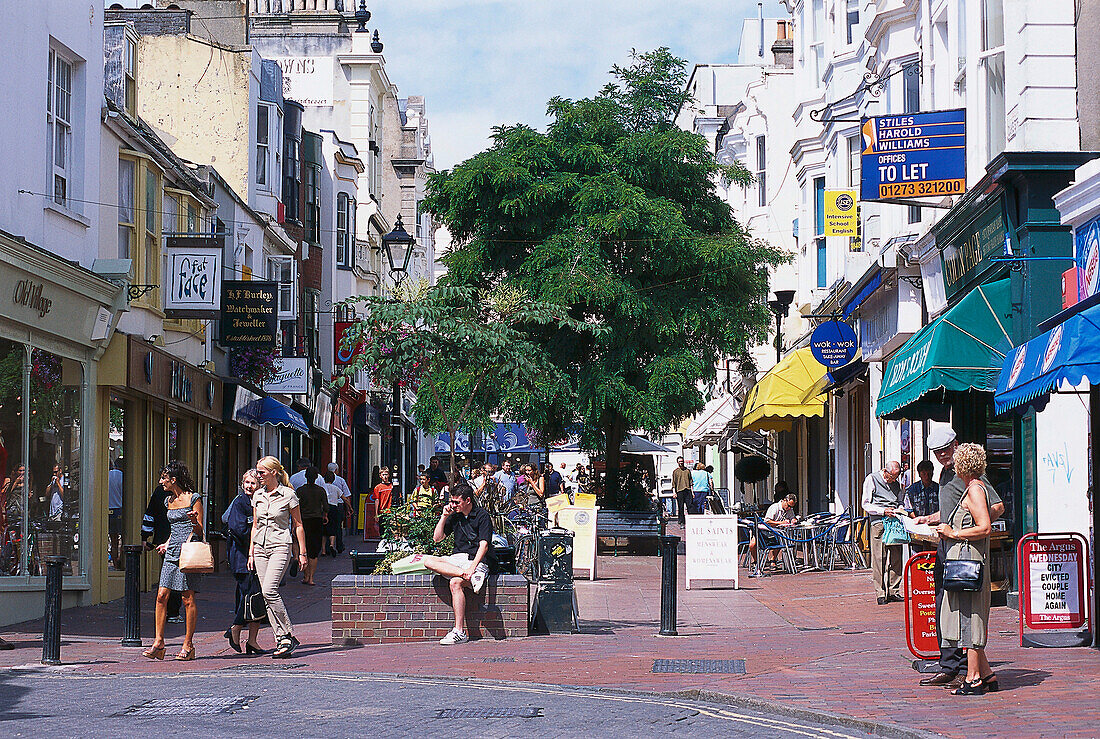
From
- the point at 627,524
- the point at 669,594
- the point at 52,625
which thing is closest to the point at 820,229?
the point at 627,524

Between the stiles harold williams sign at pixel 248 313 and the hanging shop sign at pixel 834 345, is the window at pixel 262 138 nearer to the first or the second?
the stiles harold williams sign at pixel 248 313

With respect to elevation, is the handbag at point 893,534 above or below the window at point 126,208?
below

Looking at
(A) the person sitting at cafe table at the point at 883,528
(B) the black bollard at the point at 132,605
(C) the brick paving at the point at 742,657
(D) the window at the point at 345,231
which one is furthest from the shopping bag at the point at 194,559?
(D) the window at the point at 345,231

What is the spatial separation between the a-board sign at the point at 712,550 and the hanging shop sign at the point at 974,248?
14.8 feet

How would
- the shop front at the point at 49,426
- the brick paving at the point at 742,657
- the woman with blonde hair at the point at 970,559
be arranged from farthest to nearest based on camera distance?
the shop front at the point at 49,426, the woman with blonde hair at the point at 970,559, the brick paving at the point at 742,657

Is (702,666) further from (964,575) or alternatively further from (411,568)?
(411,568)

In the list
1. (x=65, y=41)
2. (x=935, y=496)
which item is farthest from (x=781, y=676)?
(x=65, y=41)

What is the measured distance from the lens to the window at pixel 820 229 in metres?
32.7

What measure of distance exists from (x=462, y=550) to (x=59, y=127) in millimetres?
8656

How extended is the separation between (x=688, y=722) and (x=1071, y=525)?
768cm

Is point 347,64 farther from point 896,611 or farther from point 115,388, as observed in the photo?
point 896,611

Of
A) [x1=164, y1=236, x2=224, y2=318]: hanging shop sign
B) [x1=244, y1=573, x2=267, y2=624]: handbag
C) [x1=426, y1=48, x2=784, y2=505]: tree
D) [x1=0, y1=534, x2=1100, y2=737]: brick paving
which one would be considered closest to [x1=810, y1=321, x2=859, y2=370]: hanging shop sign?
[x1=426, y1=48, x2=784, y2=505]: tree

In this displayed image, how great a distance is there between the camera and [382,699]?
1008 centimetres

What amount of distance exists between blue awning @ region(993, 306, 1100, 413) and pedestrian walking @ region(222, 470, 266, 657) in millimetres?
6736
